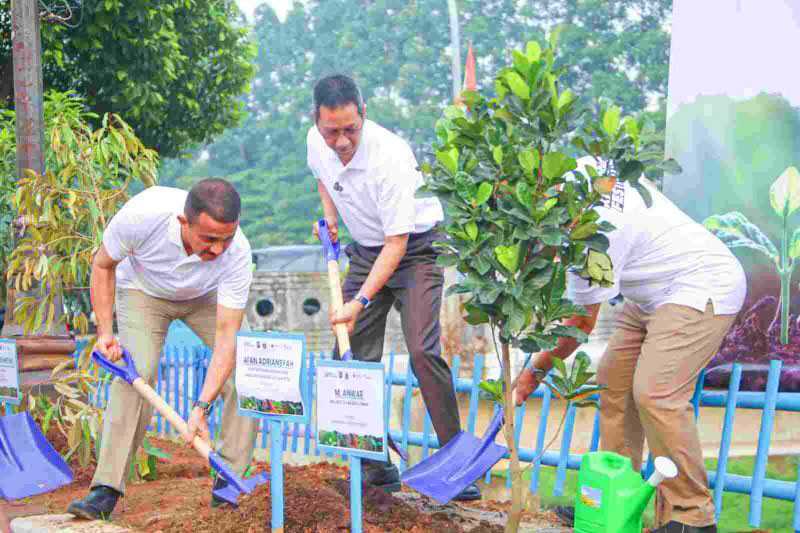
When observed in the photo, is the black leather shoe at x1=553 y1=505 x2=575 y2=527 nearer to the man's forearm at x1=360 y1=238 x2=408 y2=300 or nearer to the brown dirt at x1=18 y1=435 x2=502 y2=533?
the brown dirt at x1=18 y1=435 x2=502 y2=533

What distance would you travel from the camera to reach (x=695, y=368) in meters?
3.72

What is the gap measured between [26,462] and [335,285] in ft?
6.63

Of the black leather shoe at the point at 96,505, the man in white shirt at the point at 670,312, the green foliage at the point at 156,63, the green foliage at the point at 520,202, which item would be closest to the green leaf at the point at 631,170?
the green foliage at the point at 520,202

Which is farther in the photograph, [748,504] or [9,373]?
[748,504]

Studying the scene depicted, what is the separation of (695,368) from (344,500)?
1568 mm

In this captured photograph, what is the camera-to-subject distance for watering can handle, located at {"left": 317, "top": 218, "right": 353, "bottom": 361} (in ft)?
13.3

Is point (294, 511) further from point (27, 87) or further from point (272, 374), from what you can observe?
point (27, 87)

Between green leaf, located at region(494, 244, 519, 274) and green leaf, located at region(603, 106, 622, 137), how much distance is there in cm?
51

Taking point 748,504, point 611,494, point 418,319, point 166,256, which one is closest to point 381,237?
point 418,319

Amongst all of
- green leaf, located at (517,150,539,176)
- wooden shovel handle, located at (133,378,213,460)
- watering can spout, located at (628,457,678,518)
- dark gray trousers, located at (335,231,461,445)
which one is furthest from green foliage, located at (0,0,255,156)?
watering can spout, located at (628,457,678,518)

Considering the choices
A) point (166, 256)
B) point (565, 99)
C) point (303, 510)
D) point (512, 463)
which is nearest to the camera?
point (565, 99)

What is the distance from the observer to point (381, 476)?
4.60 meters

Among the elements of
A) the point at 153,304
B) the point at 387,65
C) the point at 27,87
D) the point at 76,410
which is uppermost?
the point at 387,65

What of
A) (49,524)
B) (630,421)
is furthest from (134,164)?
(630,421)
